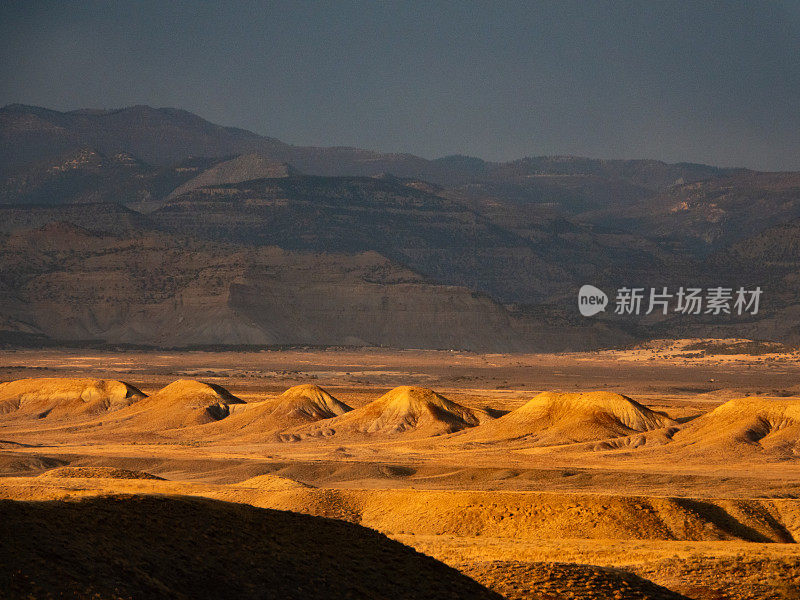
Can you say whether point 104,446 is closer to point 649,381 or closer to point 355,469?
point 355,469

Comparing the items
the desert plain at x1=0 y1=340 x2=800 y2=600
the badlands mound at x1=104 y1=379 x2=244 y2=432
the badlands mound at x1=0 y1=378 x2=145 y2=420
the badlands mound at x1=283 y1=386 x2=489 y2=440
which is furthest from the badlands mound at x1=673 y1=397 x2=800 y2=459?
the badlands mound at x1=0 y1=378 x2=145 y2=420

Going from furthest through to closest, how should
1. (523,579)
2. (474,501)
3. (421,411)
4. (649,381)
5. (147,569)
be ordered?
(649,381)
(421,411)
(474,501)
(523,579)
(147,569)

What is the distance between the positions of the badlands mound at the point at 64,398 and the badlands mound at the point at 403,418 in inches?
754

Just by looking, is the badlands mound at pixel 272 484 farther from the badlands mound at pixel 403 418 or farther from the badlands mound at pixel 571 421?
the badlands mound at pixel 403 418

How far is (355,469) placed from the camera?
1973 inches

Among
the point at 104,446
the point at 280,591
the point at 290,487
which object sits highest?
the point at 280,591

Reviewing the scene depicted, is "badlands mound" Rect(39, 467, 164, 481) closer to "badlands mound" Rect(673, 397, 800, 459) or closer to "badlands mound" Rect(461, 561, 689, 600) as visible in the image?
"badlands mound" Rect(461, 561, 689, 600)

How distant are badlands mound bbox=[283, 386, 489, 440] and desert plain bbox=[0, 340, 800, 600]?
133 millimetres

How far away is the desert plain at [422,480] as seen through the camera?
1767 cm

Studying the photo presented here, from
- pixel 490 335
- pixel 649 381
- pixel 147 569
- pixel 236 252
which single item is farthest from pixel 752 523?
pixel 236 252

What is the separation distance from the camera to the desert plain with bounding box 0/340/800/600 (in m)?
17.7

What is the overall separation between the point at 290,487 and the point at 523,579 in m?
18.1

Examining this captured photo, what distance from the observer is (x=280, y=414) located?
72.4m

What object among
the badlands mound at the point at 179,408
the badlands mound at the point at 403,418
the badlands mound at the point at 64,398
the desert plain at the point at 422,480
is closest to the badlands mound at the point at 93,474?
the desert plain at the point at 422,480
